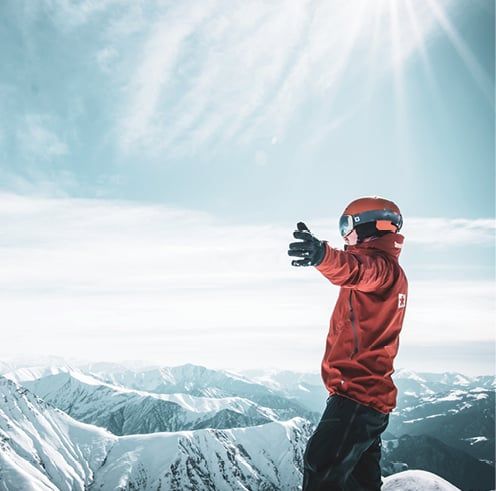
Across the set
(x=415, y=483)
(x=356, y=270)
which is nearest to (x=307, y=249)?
(x=356, y=270)

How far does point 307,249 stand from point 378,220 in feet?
5.21

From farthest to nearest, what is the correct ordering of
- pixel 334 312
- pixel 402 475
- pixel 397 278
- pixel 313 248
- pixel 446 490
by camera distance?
1. pixel 402 475
2. pixel 446 490
3. pixel 334 312
4. pixel 397 278
5. pixel 313 248

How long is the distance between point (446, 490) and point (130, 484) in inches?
8511

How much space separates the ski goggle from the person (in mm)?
13

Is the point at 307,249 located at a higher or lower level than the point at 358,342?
higher

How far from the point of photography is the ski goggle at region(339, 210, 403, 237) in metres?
5.83

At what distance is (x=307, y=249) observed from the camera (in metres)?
4.77

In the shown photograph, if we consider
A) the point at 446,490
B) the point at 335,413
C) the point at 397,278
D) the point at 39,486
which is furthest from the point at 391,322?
the point at 39,486

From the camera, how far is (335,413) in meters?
5.24

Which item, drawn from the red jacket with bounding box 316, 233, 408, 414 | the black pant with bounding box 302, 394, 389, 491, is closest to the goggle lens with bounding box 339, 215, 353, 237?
the red jacket with bounding box 316, 233, 408, 414

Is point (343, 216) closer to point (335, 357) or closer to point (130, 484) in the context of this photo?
point (335, 357)

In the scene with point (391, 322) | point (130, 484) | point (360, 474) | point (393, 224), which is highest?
point (393, 224)

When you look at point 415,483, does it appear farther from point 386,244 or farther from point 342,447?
point 386,244

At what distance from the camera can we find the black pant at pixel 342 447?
4980mm
